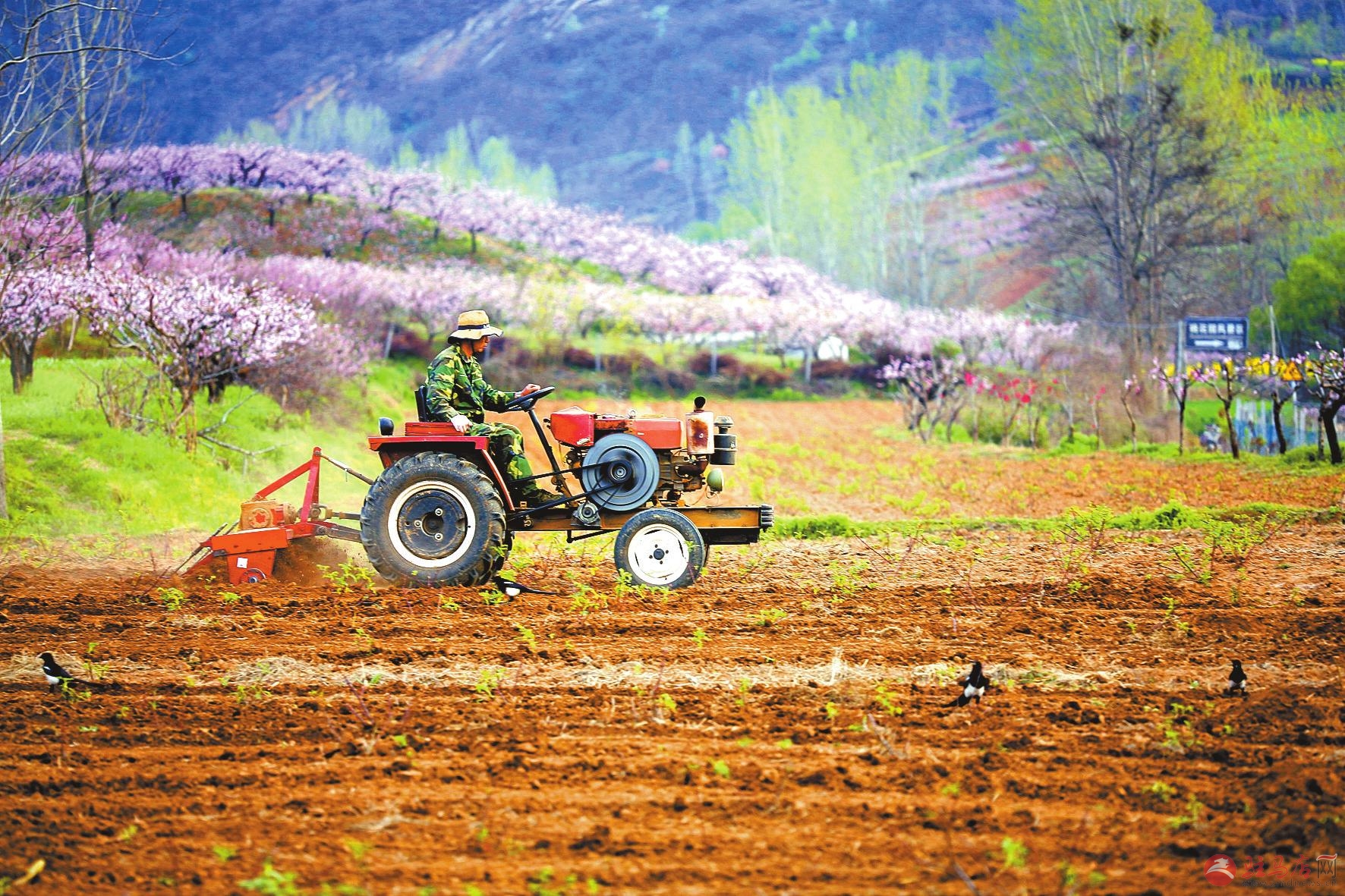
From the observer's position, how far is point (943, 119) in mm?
61688

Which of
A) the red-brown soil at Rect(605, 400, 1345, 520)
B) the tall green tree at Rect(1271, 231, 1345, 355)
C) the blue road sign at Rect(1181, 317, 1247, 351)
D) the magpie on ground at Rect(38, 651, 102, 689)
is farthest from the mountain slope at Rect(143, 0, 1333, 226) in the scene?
the magpie on ground at Rect(38, 651, 102, 689)

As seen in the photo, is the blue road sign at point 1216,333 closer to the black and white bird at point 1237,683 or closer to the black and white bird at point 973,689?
the black and white bird at point 1237,683

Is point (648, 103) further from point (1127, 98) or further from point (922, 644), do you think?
point (922, 644)

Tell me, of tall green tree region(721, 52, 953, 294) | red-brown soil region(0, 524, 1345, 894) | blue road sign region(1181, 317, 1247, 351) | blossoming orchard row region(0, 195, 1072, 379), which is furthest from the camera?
tall green tree region(721, 52, 953, 294)

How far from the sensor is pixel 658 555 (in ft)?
26.0

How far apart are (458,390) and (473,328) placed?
17.5 inches

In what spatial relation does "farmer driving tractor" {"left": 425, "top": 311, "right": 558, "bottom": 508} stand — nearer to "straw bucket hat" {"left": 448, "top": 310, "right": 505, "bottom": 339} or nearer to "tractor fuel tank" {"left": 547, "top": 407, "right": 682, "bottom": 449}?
"straw bucket hat" {"left": 448, "top": 310, "right": 505, "bottom": 339}

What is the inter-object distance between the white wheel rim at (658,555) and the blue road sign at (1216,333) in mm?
19548

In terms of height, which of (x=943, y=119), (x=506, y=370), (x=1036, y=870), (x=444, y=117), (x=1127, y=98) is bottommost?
(x=1036, y=870)

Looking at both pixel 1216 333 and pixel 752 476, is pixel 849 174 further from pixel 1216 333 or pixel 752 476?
pixel 752 476

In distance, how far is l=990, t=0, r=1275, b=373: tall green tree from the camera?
31.9 meters

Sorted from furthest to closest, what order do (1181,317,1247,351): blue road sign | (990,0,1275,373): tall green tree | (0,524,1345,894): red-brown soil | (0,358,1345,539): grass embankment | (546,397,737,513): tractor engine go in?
Result: (990,0,1275,373): tall green tree → (1181,317,1247,351): blue road sign → (0,358,1345,539): grass embankment → (546,397,737,513): tractor engine → (0,524,1345,894): red-brown soil

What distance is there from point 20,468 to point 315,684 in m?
8.32

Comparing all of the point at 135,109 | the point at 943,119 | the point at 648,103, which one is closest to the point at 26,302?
the point at 135,109
